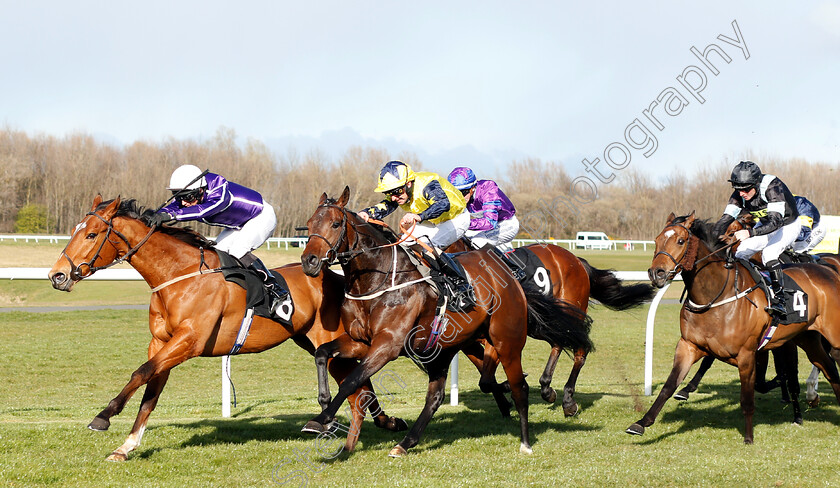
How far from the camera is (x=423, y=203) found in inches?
210

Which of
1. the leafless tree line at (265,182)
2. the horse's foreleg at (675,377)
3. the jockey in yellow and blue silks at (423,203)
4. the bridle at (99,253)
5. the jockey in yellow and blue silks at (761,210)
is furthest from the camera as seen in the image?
the leafless tree line at (265,182)

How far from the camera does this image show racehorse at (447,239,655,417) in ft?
21.8

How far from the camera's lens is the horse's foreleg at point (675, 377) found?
17.7 feet

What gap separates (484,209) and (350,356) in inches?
100

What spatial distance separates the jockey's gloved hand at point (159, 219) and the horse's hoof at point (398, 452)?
82.6 inches

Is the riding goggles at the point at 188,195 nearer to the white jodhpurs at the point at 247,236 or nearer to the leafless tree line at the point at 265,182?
the white jodhpurs at the point at 247,236

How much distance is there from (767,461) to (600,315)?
465 inches

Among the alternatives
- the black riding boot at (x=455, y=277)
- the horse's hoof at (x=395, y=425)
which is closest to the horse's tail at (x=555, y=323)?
the black riding boot at (x=455, y=277)

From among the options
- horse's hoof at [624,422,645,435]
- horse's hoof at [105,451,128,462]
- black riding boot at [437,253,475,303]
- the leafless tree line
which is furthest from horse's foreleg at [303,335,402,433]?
the leafless tree line

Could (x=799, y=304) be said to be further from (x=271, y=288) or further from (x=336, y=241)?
(x=271, y=288)

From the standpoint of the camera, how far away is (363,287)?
4.86m

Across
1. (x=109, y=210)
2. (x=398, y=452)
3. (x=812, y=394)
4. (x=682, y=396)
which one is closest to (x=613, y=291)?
(x=682, y=396)

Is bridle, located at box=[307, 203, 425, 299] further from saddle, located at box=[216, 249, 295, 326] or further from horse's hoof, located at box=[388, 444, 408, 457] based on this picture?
horse's hoof, located at box=[388, 444, 408, 457]

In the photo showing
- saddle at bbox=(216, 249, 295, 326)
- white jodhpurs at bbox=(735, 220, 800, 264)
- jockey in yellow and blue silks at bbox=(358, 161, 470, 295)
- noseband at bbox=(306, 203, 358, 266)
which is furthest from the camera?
white jodhpurs at bbox=(735, 220, 800, 264)
